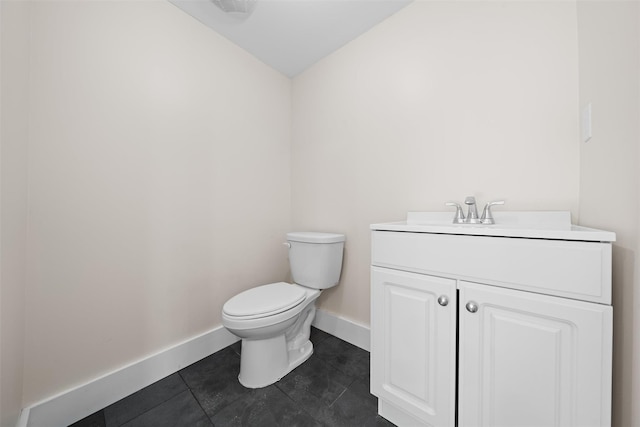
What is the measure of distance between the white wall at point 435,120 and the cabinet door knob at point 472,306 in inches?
21.2

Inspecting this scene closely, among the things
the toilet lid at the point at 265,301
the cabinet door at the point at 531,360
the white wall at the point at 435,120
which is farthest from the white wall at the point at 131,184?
the cabinet door at the point at 531,360

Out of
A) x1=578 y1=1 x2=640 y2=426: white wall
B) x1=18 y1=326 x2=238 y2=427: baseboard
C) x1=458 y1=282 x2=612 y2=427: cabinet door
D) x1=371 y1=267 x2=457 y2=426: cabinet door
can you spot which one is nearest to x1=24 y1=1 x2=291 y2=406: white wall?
x1=18 y1=326 x2=238 y2=427: baseboard

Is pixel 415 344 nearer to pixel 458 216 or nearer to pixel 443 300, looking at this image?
pixel 443 300

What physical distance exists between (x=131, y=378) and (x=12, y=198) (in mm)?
961

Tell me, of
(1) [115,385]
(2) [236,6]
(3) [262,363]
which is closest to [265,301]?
→ (3) [262,363]

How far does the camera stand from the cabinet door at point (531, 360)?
60 centimetres

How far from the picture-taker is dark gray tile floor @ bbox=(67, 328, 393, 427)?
991mm

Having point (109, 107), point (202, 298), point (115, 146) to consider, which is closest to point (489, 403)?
point (202, 298)

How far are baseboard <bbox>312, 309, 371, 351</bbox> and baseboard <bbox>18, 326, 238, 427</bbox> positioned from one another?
0.72 metres

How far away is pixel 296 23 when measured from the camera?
141cm

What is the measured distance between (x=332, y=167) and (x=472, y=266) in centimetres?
111

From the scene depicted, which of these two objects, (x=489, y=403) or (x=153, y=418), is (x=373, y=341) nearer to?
(x=489, y=403)

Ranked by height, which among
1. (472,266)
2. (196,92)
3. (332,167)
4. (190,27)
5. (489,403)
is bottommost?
(489,403)

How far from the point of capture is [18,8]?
2.67 ft
